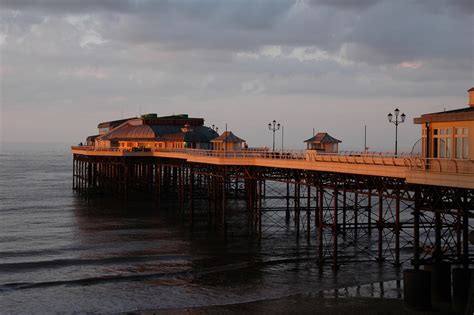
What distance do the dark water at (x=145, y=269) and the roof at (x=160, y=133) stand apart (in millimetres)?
19195

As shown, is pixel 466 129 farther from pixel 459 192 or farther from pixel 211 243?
pixel 211 243

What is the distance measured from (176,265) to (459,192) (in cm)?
1713

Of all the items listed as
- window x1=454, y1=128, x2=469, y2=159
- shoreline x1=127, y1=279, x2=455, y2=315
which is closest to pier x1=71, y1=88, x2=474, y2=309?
window x1=454, y1=128, x2=469, y2=159

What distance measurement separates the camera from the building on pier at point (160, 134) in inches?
3027

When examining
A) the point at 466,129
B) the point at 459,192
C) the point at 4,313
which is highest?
the point at 466,129

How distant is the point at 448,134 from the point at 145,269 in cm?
1758

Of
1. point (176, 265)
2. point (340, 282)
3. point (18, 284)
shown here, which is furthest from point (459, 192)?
point (18, 284)

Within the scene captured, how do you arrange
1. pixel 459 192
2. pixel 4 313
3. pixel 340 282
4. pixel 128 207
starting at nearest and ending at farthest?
pixel 459 192 < pixel 4 313 < pixel 340 282 < pixel 128 207

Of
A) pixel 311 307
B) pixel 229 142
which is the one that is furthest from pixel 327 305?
pixel 229 142

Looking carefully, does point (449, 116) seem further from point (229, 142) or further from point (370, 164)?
point (229, 142)

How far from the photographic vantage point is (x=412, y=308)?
2689cm

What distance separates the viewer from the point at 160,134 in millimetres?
84312

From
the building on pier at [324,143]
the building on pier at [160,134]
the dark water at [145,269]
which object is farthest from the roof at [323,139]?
the building on pier at [160,134]

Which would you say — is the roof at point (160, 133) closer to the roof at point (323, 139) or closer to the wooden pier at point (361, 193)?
the wooden pier at point (361, 193)
